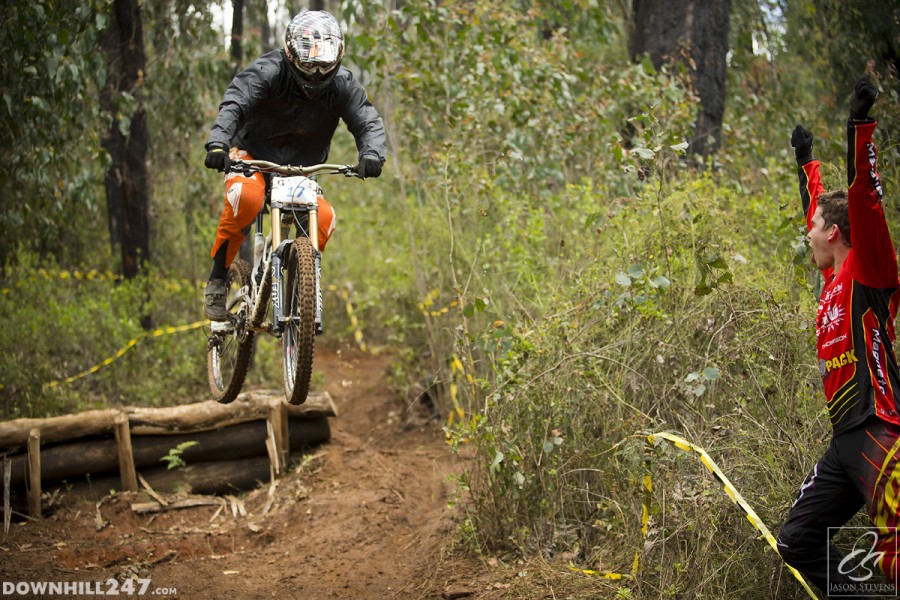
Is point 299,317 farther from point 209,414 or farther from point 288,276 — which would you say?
point 209,414

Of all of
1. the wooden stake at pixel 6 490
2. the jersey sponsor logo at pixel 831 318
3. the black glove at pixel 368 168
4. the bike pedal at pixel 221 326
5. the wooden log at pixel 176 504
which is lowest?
the wooden log at pixel 176 504

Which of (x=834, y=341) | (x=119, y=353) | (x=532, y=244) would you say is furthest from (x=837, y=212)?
(x=119, y=353)

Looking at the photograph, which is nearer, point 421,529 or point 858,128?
point 858,128

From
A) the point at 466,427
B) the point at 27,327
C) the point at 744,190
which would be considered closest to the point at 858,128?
the point at 466,427

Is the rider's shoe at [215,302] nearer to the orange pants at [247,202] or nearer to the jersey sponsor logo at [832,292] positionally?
the orange pants at [247,202]

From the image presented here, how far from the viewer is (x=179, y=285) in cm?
1281

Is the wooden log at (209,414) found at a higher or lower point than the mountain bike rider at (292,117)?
lower

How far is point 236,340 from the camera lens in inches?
283

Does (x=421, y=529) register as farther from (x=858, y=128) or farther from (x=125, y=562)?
(x=858, y=128)

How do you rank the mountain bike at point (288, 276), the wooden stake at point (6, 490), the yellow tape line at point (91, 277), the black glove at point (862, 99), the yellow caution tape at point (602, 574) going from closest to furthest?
the black glove at point (862, 99) < the yellow caution tape at point (602, 574) < the mountain bike at point (288, 276) < the wooden stake at point (6, 490) < the yellow tape line at point (91, 277)

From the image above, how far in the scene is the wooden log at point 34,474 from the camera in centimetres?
778

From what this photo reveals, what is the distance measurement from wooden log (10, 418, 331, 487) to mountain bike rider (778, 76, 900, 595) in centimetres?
587

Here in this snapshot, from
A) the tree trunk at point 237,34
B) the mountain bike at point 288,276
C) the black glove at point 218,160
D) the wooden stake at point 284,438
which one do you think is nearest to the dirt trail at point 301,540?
the wooden stake at point 284,438

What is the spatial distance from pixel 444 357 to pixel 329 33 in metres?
3.85
